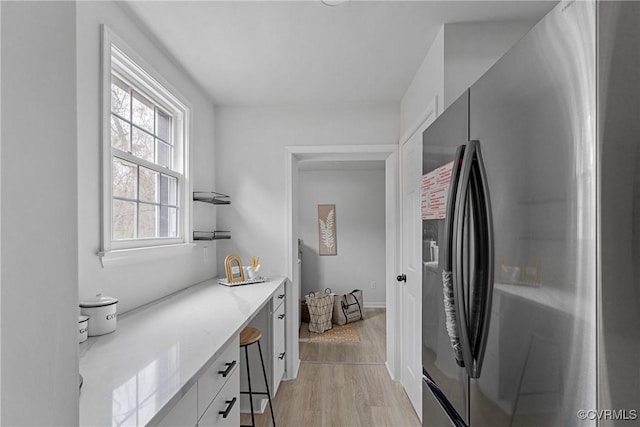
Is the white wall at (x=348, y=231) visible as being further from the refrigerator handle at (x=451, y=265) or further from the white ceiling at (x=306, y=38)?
the refrigerator handle at (x=451, y=265)

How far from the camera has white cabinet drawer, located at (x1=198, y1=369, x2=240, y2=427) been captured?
1.39 meters

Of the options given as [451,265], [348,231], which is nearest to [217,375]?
[451,265]

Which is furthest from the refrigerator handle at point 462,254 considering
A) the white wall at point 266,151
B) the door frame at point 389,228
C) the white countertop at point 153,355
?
the white wall at point 266,151

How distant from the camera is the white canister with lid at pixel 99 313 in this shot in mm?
1546

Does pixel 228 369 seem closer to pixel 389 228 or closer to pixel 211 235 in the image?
pixel 211 235

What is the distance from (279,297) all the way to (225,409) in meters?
1.41

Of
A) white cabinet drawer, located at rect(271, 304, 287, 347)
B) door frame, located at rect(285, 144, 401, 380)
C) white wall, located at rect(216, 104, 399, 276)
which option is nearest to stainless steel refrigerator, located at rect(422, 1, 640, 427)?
white cabinet drawer, located at rect(271, 304, 287, 347)

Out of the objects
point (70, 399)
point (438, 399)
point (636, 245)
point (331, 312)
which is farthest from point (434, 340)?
point (331, 312)

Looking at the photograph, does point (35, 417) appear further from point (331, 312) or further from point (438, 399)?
point (331, 312)

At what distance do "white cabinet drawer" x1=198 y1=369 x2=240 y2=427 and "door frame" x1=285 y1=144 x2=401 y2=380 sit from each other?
1508mm

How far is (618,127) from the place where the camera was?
22.8 inches

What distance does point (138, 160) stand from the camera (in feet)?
6.84

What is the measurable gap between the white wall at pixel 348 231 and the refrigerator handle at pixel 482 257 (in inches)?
181

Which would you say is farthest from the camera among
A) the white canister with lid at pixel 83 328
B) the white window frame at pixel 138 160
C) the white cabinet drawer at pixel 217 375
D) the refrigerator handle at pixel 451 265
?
the white window frame at pixel 138 160
